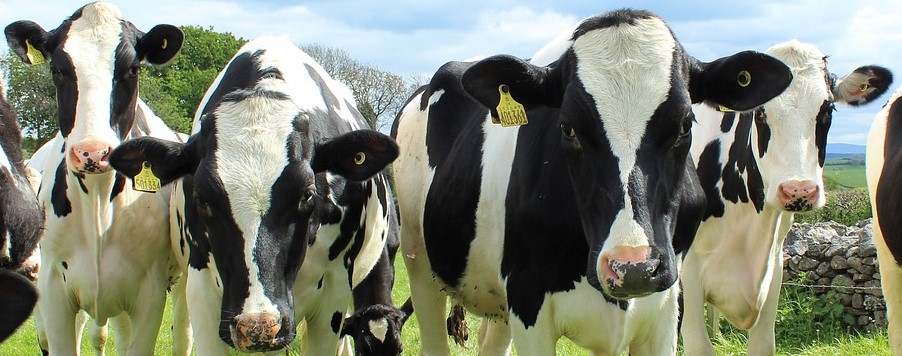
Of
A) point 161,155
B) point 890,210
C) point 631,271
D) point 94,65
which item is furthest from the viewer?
point 890,210

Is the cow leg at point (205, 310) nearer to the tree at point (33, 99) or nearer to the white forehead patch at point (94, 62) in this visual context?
the white forehead patch at point (94, 62)

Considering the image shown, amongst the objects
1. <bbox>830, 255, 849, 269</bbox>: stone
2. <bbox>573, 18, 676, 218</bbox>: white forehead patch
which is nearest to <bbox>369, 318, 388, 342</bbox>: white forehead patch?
<bbox>573, 18, 676, 218</bbox>: white forehead patch

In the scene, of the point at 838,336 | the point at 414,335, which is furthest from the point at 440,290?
the point at 838,336

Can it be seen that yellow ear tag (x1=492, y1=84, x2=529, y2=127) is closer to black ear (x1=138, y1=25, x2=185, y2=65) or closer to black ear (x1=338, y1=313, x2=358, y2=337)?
black ear (x1=338, y1=313, x2=358, y2=337)

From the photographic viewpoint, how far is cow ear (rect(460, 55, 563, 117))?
4.25 m

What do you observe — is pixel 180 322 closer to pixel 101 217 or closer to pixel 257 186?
pixel 101 217

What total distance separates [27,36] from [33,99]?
104ft

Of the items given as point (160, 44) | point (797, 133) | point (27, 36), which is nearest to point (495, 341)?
point (797, 133)

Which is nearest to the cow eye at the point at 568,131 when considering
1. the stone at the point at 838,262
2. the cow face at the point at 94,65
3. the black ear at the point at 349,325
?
the black ear at the point at 349,325

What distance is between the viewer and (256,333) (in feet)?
13.1

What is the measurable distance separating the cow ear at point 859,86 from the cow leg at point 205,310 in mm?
4675

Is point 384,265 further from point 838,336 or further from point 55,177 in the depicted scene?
point 838,336

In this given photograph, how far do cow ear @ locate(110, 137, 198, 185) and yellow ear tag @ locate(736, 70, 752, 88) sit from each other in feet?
8.41

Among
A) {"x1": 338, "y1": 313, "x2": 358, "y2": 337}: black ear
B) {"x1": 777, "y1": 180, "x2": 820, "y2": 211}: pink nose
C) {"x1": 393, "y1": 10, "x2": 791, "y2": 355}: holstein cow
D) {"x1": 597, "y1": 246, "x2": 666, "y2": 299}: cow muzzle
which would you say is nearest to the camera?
{"x1": 597, "y1": 246, "x2": 666, "y2": 299}: cow muzzle
